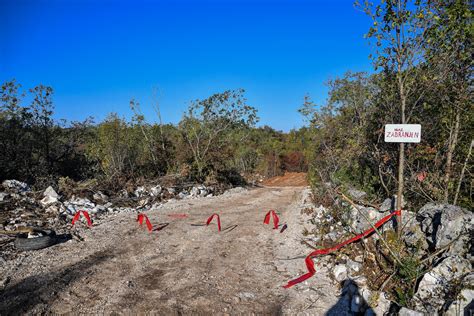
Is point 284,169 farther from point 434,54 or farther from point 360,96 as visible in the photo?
point 434,54

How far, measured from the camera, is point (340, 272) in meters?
4.79

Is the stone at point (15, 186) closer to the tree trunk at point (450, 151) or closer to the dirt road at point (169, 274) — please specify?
the dirt road at point (169, 274)

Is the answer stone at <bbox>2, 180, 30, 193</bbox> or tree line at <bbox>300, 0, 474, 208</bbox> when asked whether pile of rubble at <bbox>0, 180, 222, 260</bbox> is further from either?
Result: tree line at <bbox>300, 0, 474, 208</bbox>

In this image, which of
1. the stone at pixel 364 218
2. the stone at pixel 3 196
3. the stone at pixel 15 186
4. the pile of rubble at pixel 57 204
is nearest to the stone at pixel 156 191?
the pile of rubble at pixel 57 204

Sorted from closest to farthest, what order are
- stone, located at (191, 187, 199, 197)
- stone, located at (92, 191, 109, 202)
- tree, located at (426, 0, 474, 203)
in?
tree, located at (426, 0, 474, 203) < stone, located at (92, 191, 109, 202) < stone, located at (191, 187, 199, 197)

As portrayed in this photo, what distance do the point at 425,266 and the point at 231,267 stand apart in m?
2.93

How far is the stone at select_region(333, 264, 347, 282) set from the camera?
4.71m

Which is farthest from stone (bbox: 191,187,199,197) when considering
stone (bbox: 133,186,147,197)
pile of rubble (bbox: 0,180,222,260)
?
stone (bbox: 133,186,147,197)

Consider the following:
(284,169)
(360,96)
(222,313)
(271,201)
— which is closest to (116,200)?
(271,201)

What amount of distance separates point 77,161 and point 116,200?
4.30m

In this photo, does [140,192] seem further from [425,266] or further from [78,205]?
[425,266]

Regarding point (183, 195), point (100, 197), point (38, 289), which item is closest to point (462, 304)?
point (38, 289)

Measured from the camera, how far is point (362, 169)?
8.78m

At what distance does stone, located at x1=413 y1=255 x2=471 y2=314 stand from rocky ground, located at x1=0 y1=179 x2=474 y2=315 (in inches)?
0.4
